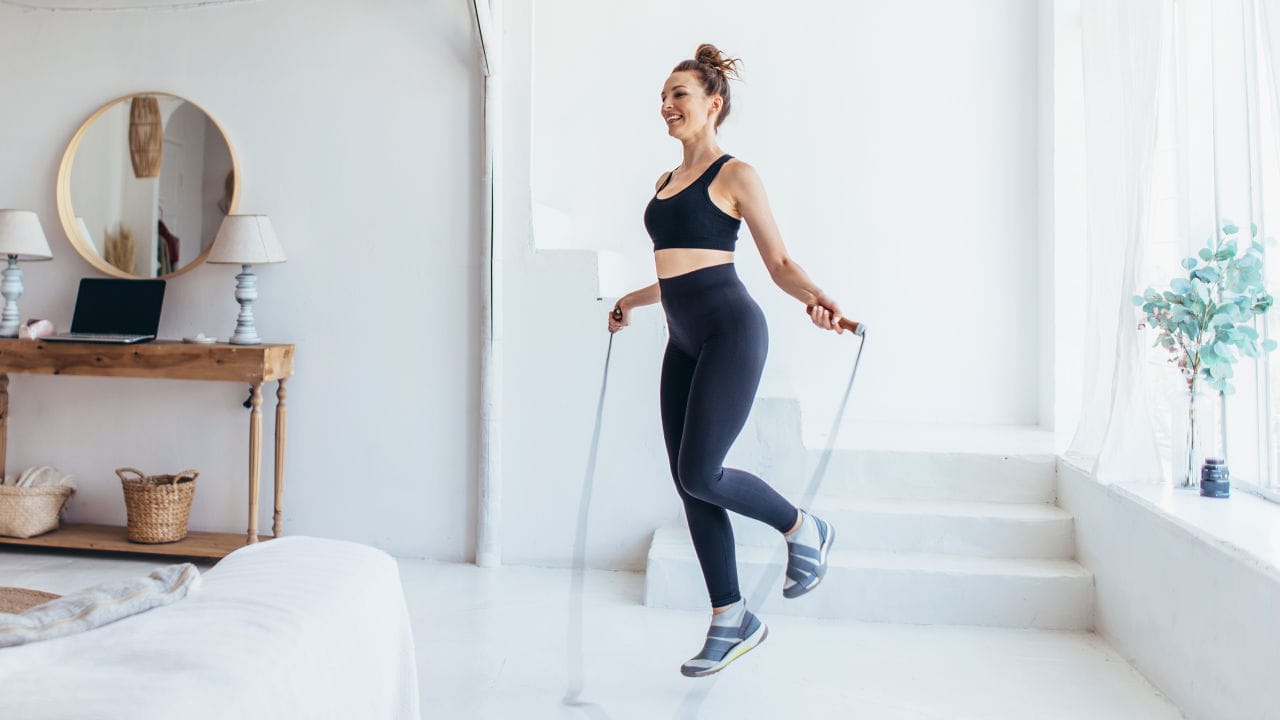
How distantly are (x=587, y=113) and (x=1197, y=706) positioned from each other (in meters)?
3.73

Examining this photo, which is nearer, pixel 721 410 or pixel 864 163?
pixel 721 410

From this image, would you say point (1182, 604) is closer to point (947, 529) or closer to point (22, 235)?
point (947, 529)

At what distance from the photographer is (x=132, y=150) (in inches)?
163

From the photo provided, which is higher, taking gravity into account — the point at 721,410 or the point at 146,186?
the point at 146,186

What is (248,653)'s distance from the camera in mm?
1191

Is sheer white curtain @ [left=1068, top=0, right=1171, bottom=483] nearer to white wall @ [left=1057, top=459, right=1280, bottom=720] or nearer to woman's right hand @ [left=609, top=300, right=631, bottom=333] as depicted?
white wall @ [left=1057, top=459, right=1280, bottom=720]

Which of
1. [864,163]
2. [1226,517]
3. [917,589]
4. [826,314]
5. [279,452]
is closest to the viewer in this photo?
[826,314]

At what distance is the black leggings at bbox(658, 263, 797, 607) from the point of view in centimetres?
234

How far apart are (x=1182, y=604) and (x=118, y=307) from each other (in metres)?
4.32

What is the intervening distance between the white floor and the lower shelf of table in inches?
9.0

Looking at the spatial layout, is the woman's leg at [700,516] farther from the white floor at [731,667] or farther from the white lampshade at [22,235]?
the white lampshade at [22,235]

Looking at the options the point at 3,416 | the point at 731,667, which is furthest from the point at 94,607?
the point at 3,416

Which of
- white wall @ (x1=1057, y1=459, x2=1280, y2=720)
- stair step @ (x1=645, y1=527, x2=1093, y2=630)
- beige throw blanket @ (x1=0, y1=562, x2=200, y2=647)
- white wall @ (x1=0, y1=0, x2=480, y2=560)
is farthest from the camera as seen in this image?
white wall @ (x1=0, y1=0, x2=480, y2=560)

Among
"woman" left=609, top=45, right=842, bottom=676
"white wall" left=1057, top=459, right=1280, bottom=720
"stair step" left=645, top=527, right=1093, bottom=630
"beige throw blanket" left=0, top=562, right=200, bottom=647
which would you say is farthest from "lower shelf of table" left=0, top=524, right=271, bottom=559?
"white wall" left=1057, top=459, right=1280, bottom=720
